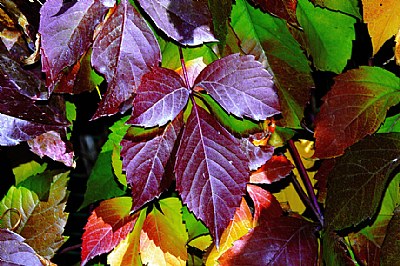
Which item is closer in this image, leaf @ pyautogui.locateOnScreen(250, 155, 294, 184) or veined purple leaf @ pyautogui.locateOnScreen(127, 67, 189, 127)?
veined purple leaf @ pyautogui.locateOnScreen(127, 67, 189, 127)

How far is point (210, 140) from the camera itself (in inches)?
24.4

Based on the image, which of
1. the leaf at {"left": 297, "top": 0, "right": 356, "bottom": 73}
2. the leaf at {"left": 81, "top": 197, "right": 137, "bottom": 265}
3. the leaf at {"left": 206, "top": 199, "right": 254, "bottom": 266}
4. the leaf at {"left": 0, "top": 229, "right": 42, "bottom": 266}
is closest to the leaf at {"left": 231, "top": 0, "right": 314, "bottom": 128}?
the leaf at {"left": 297, "top": 0, "right": 356, "bottom": 73}

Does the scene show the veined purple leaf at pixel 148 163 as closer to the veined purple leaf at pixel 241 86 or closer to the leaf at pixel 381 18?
the veined purple leaf at pixel 241 86

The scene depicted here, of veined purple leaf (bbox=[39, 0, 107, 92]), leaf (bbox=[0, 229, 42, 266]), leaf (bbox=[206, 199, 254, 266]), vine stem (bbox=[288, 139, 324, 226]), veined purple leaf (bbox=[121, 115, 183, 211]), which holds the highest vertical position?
veined purple leaf (bbox=[39, 0, 107, 92])

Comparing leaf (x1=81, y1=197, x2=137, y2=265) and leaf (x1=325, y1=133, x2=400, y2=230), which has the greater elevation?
leaf (x1=325, y1=133, x2=400, y2=230)

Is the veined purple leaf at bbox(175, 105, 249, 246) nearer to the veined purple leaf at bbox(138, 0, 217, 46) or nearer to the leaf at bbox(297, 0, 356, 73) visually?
the veined purple leaf at bbox(138, 0, 217, 46)

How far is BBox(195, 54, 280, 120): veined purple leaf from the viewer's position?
0.61 meters

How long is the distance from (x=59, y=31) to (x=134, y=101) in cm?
11

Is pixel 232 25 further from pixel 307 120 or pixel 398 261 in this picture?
pixel 398 261

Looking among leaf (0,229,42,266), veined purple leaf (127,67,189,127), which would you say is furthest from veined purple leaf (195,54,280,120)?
leaf (0,229,42,266)

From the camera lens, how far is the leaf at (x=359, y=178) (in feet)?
2.11

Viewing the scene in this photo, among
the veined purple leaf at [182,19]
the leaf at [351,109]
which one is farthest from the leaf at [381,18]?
the veined purple leaf at [182,19]

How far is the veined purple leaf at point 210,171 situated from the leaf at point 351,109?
117 millimetres

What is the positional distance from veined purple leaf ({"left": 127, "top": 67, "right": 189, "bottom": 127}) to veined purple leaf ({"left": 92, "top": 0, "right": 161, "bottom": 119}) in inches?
0.7
